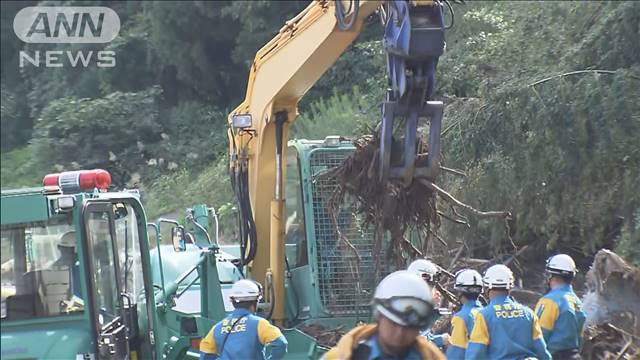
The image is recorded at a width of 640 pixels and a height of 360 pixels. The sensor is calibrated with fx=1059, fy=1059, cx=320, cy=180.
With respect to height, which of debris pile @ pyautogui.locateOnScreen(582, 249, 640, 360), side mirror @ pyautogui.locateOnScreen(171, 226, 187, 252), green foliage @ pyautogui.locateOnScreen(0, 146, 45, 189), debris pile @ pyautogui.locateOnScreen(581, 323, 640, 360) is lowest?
debris pile @ pyautogui.locateOnScreen(581, 323, 640, 360)

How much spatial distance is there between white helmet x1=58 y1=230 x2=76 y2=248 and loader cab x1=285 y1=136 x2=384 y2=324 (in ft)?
10.1

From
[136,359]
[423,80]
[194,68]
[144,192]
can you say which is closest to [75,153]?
[144,192]

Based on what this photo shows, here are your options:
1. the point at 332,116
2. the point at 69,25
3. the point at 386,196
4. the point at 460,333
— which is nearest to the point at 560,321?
the point at 460,333

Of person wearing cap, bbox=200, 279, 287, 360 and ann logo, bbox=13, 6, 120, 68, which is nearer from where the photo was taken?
person wearing cap, bbox=200, 279, 287, 360

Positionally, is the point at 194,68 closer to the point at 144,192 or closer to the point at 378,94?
the point at 144,192

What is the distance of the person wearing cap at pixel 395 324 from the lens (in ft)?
14.3

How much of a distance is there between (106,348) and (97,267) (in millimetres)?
541

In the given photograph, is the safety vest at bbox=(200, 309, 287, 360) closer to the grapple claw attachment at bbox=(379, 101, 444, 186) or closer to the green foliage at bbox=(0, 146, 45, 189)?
the grapple claw attachment at bbox=(379, 101, 444, 186)

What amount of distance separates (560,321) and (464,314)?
97 centimetres

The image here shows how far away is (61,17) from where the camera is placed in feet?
81.7

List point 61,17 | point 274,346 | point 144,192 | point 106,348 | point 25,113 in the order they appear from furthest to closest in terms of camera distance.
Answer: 1. point 25,113
2. point 61,17
3. point 144,192
4. point 274,346
5. point 106,348

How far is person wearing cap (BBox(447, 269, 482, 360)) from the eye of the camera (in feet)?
24.1

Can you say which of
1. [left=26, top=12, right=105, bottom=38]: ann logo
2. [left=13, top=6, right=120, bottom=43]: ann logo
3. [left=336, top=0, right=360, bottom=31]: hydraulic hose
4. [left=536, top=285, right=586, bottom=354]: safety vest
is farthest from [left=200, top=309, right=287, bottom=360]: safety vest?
[left=26, top=12, right=105, bottom=38]: ann logo

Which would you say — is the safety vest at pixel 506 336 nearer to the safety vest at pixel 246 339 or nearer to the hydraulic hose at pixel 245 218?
the safety vest at pixel 246 339
